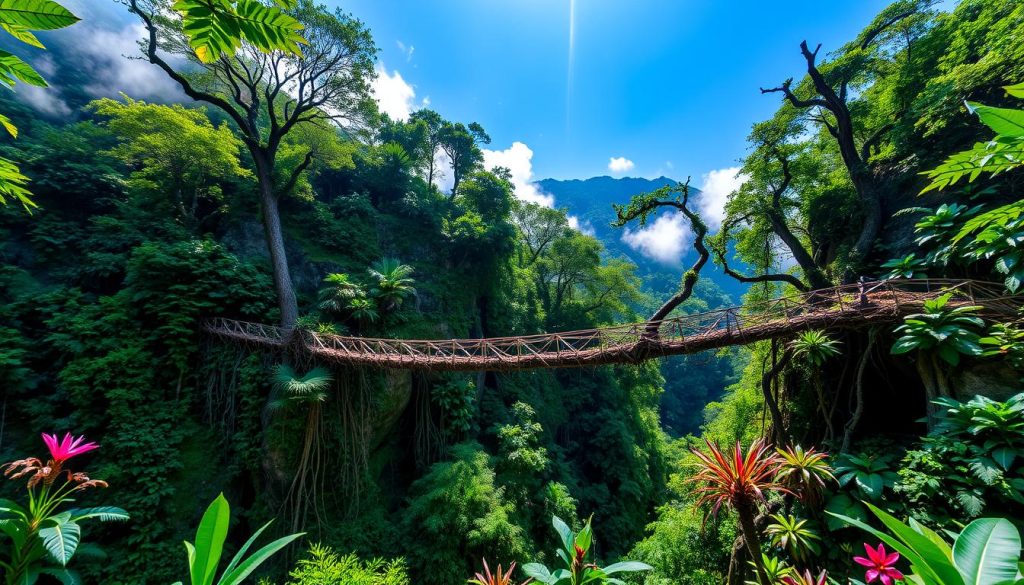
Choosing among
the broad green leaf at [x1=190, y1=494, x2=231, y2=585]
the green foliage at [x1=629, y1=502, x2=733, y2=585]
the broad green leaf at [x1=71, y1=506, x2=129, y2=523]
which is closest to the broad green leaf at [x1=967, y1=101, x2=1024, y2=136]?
the broad green leaf at [x1=190, y1=494, x2=231, y2=585]

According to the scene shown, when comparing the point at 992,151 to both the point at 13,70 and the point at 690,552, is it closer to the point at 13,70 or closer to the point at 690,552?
the point at 13,70

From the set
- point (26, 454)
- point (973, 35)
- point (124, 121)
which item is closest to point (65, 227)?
point (124, 121)

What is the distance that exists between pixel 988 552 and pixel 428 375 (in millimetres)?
8908

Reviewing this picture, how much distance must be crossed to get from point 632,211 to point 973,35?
648 cm

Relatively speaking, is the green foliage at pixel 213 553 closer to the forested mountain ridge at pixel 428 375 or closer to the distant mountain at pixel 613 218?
the forested mountain ridge at pixel 428 375

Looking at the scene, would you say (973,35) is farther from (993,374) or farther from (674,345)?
(674,345)

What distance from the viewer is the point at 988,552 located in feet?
4.03

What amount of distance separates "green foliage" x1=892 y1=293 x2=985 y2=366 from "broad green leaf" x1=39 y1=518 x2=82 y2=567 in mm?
7531

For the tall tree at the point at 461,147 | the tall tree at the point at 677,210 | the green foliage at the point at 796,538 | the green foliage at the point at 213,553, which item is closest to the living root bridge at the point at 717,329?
the tall tree at the point at 677,210

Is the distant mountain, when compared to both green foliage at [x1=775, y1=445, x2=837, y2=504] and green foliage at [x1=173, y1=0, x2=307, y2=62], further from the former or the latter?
green foliage at [x1=173, y1=0, x2=307, y2=62]

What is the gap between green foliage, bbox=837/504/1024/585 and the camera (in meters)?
1.17

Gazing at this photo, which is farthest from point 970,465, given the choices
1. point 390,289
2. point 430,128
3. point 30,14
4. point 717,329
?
point 430,128

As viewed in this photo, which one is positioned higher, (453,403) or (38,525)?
(38,525)

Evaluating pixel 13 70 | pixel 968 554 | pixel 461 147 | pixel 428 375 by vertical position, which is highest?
pixel 461 147
